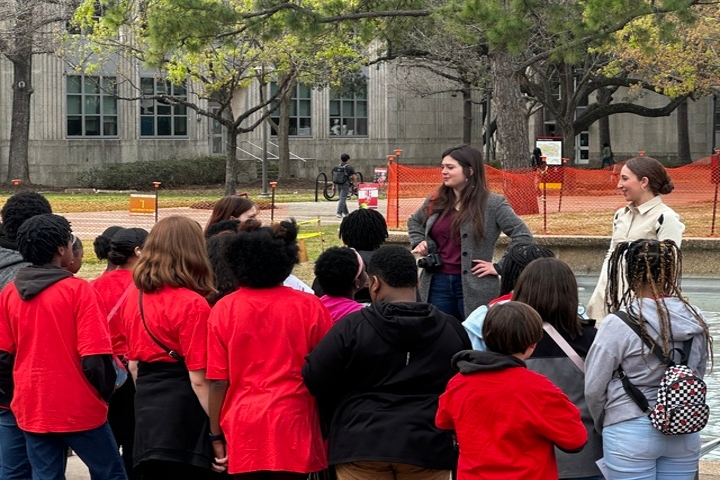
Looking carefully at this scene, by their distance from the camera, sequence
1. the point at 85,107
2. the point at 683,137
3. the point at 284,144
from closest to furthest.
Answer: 1. the point at 85,107
2. the point at 284,144
3. the point at 683,137

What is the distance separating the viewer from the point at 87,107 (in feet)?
144

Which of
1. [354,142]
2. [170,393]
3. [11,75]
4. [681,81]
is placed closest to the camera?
[170,393]

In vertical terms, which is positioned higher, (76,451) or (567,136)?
(567,136)

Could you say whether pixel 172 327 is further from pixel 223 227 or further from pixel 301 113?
pixel 301 113

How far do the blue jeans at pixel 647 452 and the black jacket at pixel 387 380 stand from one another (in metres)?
0.66

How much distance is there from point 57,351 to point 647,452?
2671 mm

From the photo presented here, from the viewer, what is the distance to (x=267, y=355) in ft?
15.9

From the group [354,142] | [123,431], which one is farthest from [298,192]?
[123,431]

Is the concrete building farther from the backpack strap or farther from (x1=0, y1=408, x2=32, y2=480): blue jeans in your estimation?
the backpack strap

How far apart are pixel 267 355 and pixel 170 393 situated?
1.80ft

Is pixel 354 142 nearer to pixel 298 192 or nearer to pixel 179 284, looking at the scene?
pixel 298 192

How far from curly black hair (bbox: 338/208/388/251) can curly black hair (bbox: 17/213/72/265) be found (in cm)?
164

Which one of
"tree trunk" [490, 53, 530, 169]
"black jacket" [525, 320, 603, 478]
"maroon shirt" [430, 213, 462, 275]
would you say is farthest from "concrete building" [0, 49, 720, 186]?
"black jacket" [525, 320, 603, 478]

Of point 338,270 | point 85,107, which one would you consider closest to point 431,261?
point 338,270
